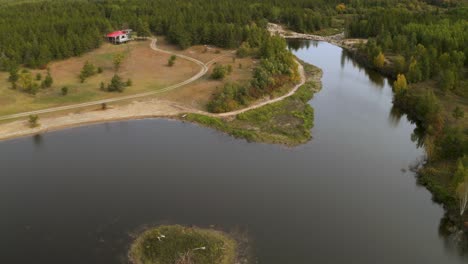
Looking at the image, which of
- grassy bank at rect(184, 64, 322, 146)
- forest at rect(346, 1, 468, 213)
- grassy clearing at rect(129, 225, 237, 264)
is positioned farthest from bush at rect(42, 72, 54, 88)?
forest at rect(346, 1, 468, 213)

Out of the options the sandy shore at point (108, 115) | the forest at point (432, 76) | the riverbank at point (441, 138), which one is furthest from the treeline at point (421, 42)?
the sandy shore at point (108, 115)

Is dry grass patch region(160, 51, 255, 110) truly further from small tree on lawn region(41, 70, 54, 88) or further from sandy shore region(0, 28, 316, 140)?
small tree on lawn region(41, 70, 54, 88)

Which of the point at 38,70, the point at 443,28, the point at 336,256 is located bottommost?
the point at 336,256

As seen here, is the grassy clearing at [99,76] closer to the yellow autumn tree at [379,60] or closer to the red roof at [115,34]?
the red roof at [115,34]

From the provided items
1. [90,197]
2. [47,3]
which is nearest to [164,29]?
[47,3]

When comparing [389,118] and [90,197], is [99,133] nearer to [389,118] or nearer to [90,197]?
[90,197]

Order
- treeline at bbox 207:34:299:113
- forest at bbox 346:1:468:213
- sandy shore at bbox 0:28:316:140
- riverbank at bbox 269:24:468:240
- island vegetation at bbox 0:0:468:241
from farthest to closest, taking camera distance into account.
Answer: treeline at bbox 207:34:299:113 < sandy shore at bbox 0:28:316:140 < island vegetation at bbox 0:0:468:241 < forest at bbox 346:1:468:213 < riverbank at bbox 269:24:468:240
